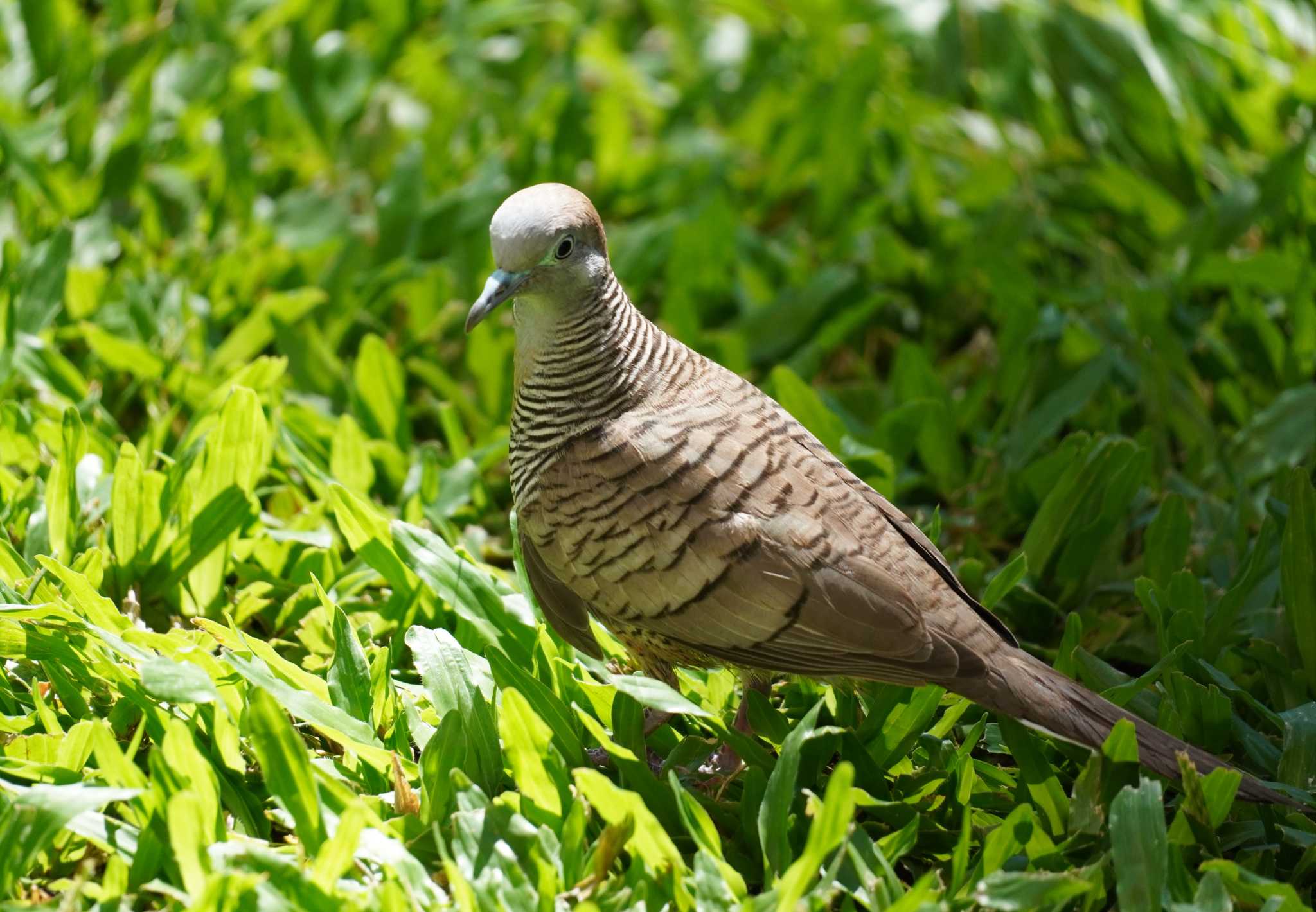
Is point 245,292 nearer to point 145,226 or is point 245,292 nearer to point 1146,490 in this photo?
point 145,226

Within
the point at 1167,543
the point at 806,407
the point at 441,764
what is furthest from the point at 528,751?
the point at 1167,543

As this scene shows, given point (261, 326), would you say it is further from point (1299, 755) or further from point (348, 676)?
point (1299, 755)

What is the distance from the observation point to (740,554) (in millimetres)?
2660

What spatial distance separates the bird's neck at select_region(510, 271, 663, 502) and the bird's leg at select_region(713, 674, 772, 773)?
0.64 m

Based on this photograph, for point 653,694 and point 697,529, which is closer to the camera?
point 653,694

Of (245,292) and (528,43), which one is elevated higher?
(528,43)

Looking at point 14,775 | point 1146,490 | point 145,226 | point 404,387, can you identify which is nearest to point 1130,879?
point 1146,490

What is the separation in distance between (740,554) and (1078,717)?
0.71 metres

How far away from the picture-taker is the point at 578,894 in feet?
7.84

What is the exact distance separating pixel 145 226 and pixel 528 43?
6.42 ft

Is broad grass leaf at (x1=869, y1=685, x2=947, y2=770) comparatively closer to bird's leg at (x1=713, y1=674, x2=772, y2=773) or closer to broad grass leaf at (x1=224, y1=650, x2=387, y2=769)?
bird's leg at (x1=713, y1=674, x2=772, y2=773)

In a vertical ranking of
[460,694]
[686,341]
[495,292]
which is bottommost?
[460,694]

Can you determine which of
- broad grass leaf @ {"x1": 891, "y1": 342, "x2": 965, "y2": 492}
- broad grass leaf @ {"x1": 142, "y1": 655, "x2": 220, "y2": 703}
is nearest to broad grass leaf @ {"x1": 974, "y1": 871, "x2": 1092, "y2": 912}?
broad grass leaf @ {"x1": 142, "y1": 655, "x2": 220, "y2": 703}

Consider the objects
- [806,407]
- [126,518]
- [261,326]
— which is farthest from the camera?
[261,326]
